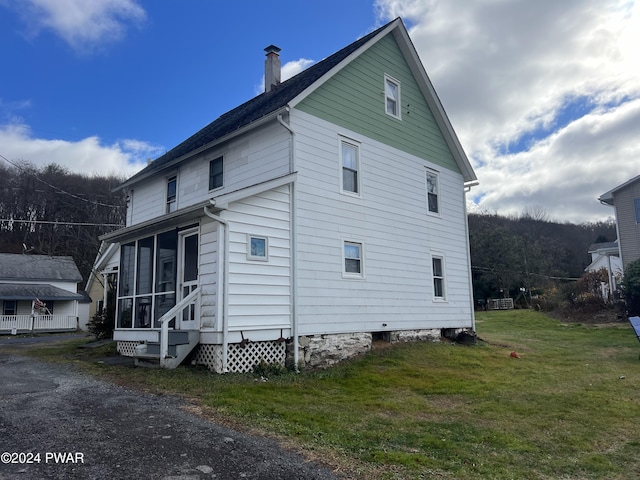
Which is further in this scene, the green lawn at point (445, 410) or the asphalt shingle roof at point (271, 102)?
the asphalt shingle roof at point (271, 102)

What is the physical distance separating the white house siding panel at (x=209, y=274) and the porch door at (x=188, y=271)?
0.53 metres

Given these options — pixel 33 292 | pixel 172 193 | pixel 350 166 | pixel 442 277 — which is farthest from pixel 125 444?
pixel 33 292

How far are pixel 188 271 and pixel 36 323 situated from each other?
23.2 meters

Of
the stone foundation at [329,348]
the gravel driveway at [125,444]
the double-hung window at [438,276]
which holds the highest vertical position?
the double-hung window at [438,276]

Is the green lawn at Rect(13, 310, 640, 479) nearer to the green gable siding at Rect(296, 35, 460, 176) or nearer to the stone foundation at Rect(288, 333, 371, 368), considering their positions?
the stone foundation at Rect(288, 333, 371, 368)

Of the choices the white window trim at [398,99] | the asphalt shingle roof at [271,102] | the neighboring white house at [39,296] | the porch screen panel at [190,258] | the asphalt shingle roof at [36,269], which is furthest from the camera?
the asphalt shingle roof at [36,269]

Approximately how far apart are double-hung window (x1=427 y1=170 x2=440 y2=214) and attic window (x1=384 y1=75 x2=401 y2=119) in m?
2.29

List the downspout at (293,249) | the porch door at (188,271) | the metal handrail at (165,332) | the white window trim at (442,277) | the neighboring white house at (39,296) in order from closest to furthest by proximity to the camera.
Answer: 1. the metal handrail at (165,332)
2. the porch door at (188,271)
3. the downspout at (293,249)
4. the white window trim at (442,277)
5. the neighboring white house at (39,296)

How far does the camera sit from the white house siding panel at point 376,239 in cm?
1114

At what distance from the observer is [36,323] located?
28.4m

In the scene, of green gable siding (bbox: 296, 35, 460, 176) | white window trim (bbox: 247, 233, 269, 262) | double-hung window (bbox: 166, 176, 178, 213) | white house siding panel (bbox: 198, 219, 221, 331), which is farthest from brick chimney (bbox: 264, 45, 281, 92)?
white house siding panel (bbox: 198, 219, 221, 331)

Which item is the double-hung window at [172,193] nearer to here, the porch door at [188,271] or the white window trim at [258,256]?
the porch door at [188,271]

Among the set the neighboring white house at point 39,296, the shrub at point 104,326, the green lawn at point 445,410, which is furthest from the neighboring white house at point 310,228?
the neighboring white house at point 39,296

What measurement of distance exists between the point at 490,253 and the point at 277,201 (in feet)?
111
